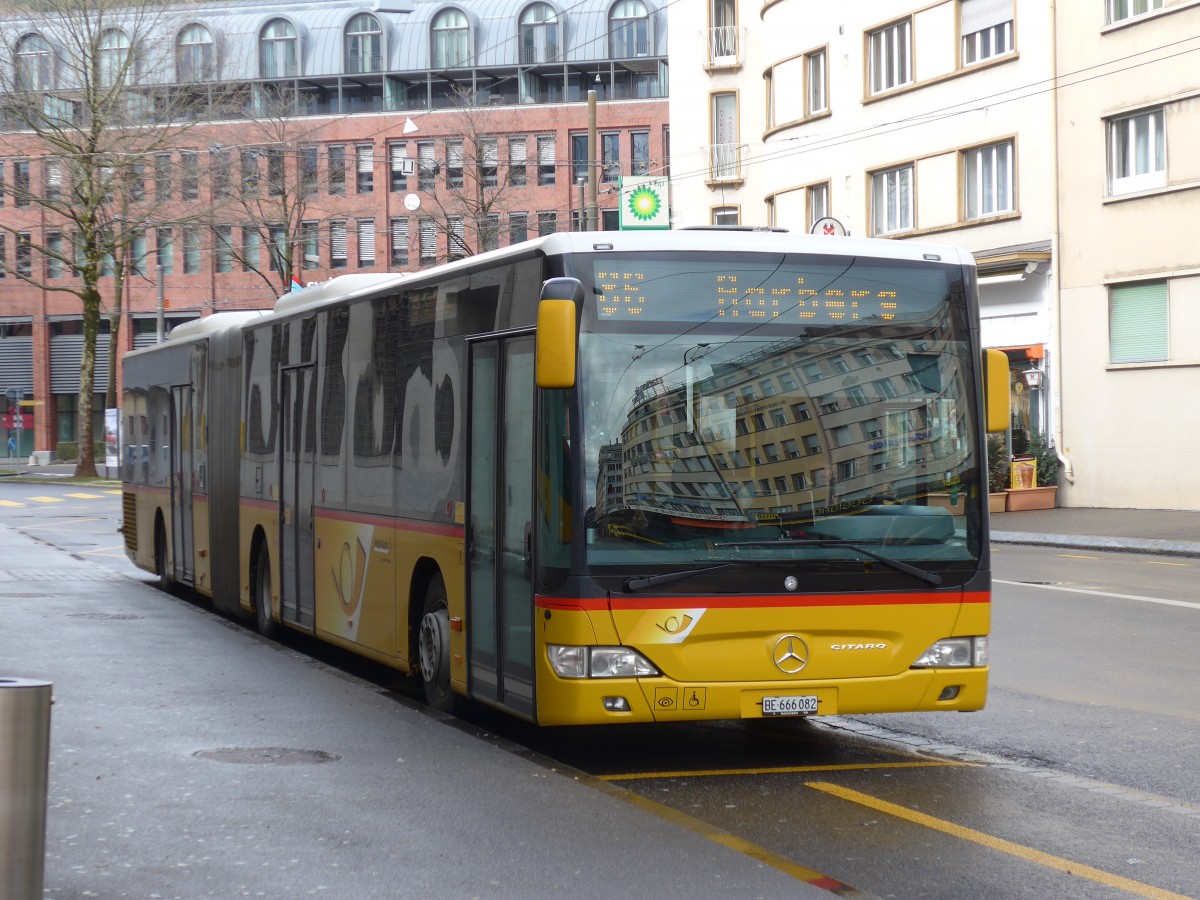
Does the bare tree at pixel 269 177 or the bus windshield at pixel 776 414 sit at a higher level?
the bare tree at pixel 269 177

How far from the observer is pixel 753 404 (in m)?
8.23

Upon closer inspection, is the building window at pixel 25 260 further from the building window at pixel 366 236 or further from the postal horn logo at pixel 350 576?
the postal horn logo at pixel 350 576

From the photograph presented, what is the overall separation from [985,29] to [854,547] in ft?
96.8

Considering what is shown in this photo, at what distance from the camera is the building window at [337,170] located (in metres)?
67.7

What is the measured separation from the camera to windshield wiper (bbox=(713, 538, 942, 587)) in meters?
8.24

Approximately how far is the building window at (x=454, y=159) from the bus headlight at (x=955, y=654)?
59963 millimetres

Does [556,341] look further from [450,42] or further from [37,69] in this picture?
[450,42]

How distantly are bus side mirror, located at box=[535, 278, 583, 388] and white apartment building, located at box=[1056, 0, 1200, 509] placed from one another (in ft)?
82.7

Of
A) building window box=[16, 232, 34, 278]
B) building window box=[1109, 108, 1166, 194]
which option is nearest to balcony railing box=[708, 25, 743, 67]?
building window box=[1109, 108, 1166, 194]

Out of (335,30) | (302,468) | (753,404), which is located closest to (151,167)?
(335,30)

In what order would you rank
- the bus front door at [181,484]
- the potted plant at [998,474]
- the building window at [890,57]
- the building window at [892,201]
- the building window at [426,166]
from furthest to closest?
1. the building window at [426,166]
2. the building window at [892,201]
3. the building window at [890,57]
4. the potted plant at [998,474]
5. the bus front door at [181,484]

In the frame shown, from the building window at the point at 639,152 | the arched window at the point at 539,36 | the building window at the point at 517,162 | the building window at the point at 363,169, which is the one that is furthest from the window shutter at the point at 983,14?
the building window at the point at 363,169

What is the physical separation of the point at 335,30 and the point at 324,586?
69181mm

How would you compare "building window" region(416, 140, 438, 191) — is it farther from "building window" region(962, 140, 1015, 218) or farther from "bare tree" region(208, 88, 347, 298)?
"building window" region(962, 140, 1015, 218)
